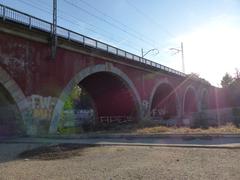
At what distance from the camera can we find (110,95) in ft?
125

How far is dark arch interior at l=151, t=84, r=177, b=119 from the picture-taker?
4984cm

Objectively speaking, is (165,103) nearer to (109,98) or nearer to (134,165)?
(109,98)

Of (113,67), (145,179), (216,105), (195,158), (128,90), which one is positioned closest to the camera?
(145,179)

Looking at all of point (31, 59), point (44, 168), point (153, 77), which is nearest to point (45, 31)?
point (31, 59)

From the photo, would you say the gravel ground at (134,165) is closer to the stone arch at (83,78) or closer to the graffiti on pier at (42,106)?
the graffiti on pier at (42,106)

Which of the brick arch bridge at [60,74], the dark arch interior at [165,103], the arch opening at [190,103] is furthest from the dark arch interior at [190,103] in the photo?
the brick arch bridge at [60,74]

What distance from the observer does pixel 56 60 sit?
2223 cm

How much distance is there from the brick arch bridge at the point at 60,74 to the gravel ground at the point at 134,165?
874cm

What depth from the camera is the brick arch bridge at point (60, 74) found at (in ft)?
62.0

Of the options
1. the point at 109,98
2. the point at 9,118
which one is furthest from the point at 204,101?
the point at 9,118

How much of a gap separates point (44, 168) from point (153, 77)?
32.2 metres

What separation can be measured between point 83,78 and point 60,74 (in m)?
3.32

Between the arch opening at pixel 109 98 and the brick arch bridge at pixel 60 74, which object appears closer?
the brick arch bridge at pixel 60 74

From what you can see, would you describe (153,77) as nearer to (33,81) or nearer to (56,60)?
(56,60)
